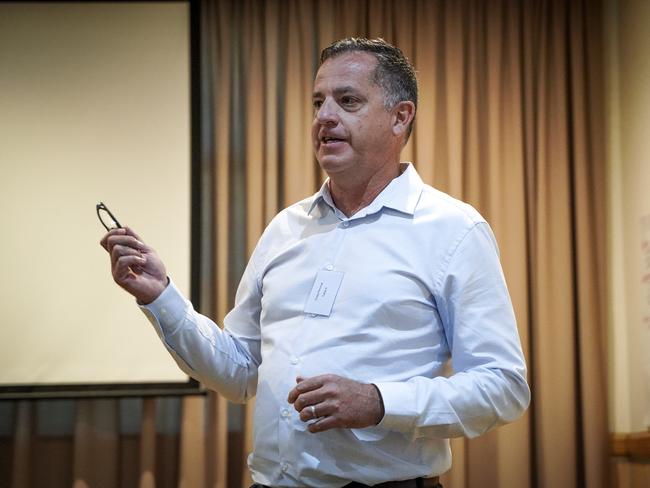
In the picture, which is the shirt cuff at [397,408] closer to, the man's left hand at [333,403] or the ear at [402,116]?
the man's left hand at [333,403]

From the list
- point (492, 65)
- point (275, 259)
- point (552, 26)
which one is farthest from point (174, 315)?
point (552, 26)

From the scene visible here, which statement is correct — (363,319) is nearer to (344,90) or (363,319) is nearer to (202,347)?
(202,347)

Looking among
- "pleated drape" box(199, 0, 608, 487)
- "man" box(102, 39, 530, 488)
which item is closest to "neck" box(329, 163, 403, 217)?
"man" box(102, 39, 530, 488)

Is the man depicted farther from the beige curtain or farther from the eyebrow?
the beige curtain

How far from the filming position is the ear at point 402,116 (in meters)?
1.96

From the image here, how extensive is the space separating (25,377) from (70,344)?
0.69 ft

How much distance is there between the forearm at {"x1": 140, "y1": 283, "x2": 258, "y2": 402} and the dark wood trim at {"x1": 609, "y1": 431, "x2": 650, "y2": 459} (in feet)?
6.45

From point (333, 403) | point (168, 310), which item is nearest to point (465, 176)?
point (168, 310)

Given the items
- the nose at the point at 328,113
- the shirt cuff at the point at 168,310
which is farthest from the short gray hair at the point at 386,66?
the shirt cuff at the point at 168,310

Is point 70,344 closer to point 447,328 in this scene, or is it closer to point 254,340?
point 254,340

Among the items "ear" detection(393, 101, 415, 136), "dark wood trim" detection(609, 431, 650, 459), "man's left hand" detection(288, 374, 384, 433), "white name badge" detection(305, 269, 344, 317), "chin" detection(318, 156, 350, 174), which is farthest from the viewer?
"dark wood trim" detection(609, 431, 650, 459)

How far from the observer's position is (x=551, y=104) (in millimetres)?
3723

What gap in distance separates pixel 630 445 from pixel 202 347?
2.24 metres

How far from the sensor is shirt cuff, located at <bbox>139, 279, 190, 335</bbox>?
1768 mm
